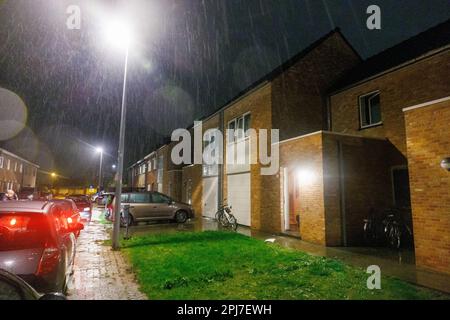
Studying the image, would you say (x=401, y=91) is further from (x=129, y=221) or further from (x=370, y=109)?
(x=129, y=221)

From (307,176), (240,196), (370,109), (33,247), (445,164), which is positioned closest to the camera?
(33,247)

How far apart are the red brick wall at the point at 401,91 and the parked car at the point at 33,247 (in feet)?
34.5

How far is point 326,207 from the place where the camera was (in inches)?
380

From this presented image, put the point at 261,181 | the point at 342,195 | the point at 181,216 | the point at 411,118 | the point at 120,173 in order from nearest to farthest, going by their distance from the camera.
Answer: the point at 411,118 → the point at 120,173 → the point at 342,195 → the point at 261,181 → the point at 181,216

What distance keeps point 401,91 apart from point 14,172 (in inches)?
1877

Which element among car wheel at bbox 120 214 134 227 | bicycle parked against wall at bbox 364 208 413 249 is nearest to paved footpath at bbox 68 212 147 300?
car wheel at bbox 120 214 134 227

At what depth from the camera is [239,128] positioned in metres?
16.4

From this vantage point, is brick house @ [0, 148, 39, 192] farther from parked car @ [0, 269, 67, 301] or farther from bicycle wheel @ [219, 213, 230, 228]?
parked car @ [0, 269, 67, 301]

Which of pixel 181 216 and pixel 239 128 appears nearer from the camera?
pixel 239 128

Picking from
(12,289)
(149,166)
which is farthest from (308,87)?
(149,166)

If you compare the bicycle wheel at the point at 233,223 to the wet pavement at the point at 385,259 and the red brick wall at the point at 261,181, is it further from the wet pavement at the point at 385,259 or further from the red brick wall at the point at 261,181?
the wet pavement at the point at 385,259

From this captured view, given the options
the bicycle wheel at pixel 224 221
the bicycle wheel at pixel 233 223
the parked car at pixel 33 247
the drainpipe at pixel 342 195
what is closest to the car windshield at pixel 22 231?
the parked car at pixel 33 247

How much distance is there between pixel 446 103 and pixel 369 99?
19.6ft
